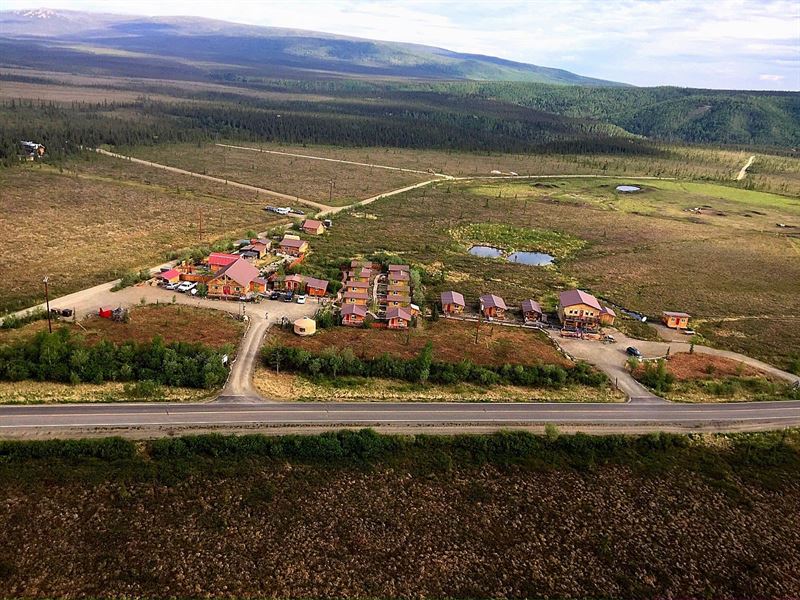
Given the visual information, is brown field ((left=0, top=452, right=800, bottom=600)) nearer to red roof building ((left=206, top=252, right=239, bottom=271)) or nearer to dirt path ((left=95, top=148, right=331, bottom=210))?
red roof building ((left=206, top=252, right=239, bottom=271))

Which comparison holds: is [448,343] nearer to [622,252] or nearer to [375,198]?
[622,252]

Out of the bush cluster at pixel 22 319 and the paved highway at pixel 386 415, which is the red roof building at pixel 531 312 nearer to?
the paved highway at pixel 386 415

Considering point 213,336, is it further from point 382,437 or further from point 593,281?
point 593,281

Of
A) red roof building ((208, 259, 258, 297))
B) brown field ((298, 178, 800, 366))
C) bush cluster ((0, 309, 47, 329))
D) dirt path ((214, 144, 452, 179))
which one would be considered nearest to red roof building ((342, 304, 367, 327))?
red roof building ((208, 259, 258, 297))

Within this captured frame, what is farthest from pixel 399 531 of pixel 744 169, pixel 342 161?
pixel 744 169

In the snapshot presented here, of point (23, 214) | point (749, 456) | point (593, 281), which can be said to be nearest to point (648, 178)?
point (593, 281)

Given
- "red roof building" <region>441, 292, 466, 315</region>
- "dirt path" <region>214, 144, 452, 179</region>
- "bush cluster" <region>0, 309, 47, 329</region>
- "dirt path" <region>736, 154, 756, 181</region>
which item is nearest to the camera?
"bush cluster" <region>0, 309, 47, 329</region>
